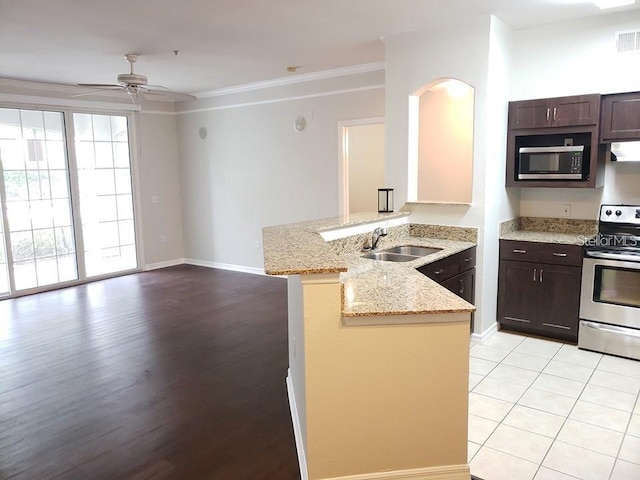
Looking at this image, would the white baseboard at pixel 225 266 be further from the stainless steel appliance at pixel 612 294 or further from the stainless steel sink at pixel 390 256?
the stainless steel appliance at pixel 612 294

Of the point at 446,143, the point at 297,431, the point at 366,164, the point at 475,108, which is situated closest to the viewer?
the point at 297,431

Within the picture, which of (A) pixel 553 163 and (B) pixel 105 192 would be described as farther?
(B) pixel 105 192

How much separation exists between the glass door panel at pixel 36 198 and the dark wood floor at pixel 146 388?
70cm

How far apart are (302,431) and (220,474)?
468 millimetres

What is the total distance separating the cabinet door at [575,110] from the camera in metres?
3.77

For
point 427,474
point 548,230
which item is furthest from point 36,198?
point 548,230

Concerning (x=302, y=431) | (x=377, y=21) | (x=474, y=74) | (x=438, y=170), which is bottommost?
(x=302, y=431)

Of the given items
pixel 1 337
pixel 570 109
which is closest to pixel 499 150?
pixel 570 109

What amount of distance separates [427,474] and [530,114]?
3.16 metres

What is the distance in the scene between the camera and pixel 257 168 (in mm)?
6781

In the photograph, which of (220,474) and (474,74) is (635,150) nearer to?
(474,74)

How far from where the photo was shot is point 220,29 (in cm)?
390

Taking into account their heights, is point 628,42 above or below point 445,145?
above

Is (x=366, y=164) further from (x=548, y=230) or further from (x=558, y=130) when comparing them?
(x=558, y=130)
